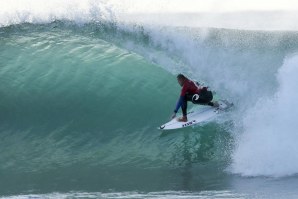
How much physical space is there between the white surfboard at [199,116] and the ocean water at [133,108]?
0.55 feet

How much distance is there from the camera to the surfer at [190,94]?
12.5m

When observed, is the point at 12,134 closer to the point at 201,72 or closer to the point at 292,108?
the point at 201,72

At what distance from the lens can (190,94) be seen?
12508 millimetres

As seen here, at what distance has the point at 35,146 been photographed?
42.6ft

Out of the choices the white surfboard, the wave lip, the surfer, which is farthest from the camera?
the white surfboard

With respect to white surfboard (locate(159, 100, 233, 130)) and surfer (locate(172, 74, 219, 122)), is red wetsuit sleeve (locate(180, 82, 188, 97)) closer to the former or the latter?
surfer (locate(172, 74, 219, 122))

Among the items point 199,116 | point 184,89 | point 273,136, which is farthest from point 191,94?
point 273,136

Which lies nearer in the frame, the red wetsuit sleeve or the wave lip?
the wave lip

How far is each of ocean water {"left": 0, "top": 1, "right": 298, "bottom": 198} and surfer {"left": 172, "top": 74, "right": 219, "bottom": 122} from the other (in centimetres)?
57

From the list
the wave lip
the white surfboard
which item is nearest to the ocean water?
the wave lip

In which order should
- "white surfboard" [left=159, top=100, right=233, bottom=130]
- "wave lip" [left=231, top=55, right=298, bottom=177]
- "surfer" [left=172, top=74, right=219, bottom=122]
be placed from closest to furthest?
"wave lip" [left=231, top=55, right=298, bottom=177] < "surfer" [left=172, top=74, right=219, bottom=122] < "white surfboard" [left=159, top=100, right=233, bottom=130]

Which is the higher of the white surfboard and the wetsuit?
the wetsuit

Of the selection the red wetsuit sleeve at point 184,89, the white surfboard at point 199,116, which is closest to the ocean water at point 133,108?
the white surfboard at point 199,116

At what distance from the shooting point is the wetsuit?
12461 mm
